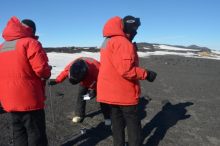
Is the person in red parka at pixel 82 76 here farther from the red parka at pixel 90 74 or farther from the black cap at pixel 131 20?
the black cap at pixel 131 20

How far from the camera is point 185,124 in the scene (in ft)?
14.7

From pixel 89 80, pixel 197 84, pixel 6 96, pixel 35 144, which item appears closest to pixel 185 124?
pixel 89 80

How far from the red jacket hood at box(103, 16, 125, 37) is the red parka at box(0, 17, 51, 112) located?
86cm

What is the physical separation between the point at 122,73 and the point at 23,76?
1.14 metres

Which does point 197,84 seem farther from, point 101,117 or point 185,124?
point 101,117

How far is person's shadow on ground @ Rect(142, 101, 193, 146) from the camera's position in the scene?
151 inches

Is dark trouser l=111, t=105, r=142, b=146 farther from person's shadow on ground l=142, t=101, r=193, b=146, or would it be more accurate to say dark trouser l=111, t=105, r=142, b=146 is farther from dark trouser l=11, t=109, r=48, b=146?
dark trouser l=11, t=109, r=48, b=146

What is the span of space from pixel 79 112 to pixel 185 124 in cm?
216

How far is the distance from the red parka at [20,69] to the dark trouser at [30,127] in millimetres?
113

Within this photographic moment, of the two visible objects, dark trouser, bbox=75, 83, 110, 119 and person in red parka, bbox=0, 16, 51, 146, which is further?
dark trouser, bbox=75, 83, 110, 119

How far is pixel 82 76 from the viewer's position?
3.70 meters

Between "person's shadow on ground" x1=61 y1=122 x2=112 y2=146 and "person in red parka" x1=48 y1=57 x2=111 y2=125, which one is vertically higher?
"person in red parka" x1=48 y1=57 x2=111 y2=125

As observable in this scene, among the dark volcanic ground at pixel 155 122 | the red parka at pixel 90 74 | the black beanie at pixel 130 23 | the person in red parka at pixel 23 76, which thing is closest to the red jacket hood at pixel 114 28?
the black beanie at pixel 130 23

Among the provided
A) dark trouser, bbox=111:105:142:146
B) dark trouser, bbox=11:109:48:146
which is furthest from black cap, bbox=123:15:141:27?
dark trouser, bbox=11:109:48:146
